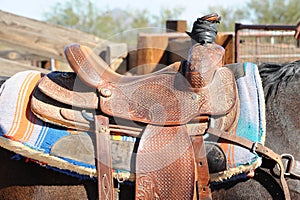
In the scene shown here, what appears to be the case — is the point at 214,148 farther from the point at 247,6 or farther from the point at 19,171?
the point at 247,6

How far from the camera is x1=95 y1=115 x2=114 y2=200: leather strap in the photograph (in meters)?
1.79

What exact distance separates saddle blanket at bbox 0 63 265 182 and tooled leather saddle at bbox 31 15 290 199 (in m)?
0.04

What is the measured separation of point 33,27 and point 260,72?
3523 mm

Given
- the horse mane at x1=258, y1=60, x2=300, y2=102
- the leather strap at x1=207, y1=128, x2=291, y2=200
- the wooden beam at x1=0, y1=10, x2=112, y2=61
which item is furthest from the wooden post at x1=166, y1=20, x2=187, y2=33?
the leather strap at x1=207, y1=128, x2=291, y2=200

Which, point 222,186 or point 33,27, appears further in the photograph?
point 33,27

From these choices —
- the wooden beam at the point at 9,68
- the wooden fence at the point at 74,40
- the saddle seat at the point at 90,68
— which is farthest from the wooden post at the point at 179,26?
the saddle seat at the point at 90,68

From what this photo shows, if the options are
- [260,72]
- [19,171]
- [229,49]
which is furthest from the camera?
[229,49]

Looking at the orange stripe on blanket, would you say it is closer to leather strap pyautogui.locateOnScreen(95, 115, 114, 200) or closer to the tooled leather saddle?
the tooled leather saddle

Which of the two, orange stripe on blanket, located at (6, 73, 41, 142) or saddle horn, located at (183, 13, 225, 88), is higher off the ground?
saddle horn, located at (183, 13, 225, 88)

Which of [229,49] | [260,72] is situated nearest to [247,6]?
[229,49]

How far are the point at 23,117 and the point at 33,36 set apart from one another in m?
3.23

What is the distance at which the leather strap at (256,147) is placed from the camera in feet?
5.81

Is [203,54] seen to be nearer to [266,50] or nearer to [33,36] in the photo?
[33,36]

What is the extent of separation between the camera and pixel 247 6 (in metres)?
21.3
